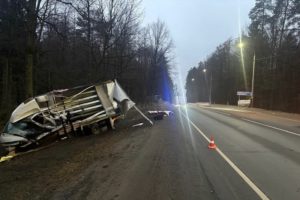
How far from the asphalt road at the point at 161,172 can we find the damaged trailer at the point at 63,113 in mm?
3190

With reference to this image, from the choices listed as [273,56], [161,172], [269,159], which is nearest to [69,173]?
[161,172]

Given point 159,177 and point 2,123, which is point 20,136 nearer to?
point 2,123

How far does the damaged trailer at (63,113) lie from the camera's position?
2075 cm

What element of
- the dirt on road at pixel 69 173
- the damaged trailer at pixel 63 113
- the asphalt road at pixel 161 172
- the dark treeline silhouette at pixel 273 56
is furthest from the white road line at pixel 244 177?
the dark treeline silhouette at pixel 273 56

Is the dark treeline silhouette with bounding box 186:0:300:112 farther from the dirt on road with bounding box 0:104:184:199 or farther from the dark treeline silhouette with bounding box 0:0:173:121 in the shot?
the dirt on road with bounding box 0:104:184:199

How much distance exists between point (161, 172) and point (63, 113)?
1304 cm

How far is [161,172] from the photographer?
37.2 ft

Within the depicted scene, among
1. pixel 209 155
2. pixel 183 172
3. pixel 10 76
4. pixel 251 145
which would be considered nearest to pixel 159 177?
pixel 183 172

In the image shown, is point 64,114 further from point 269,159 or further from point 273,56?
point 273,56

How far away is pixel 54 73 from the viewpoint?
152 ft

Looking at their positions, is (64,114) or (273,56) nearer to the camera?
(64,114)

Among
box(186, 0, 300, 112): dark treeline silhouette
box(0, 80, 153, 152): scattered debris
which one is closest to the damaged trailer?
box(0, 80, 153, 152): scattered debris

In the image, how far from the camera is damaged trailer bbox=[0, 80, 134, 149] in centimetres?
2075

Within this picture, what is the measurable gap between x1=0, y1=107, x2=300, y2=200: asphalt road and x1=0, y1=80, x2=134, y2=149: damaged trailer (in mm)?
3190
